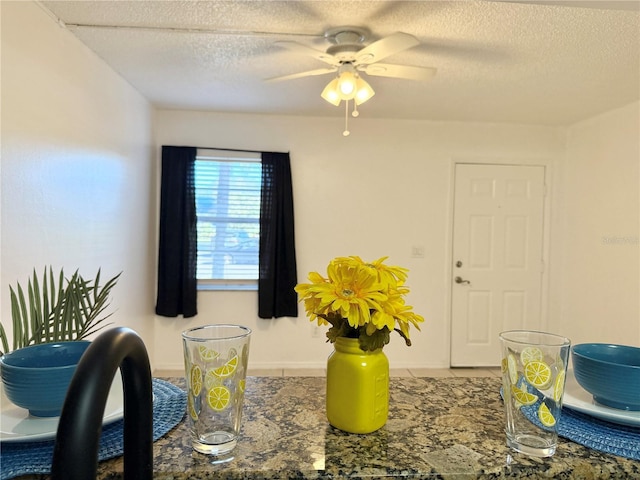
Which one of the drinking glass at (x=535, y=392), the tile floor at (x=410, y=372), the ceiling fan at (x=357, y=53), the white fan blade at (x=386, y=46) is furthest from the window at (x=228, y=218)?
the drinking glass at (x=535, y=392)

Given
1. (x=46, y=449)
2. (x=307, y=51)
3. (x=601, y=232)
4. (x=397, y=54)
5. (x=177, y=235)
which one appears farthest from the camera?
(x=177, y=235)

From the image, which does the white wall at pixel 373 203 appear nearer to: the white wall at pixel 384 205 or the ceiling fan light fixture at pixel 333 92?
the white wall at pixel 384 205

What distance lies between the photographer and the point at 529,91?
3035 mm

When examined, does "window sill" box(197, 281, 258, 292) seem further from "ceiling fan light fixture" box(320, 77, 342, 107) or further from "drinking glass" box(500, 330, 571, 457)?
"drinking glass" box(500, 330, 571, 457)

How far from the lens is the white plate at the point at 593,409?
2.52 ft

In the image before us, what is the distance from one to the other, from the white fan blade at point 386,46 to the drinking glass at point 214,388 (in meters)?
1.60

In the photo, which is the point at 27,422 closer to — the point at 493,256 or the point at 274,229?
the point at 274,229

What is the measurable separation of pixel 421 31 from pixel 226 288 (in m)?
2.72

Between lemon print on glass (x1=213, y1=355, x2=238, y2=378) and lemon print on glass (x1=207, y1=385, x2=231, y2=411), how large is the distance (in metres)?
0.02

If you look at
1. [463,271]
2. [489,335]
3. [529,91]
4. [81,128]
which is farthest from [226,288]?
[529,91]

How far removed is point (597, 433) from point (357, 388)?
0.45 m

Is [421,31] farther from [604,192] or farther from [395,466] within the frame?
[604,192]

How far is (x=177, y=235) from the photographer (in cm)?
376

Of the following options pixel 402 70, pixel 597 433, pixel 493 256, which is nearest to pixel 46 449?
pixel 597 433
